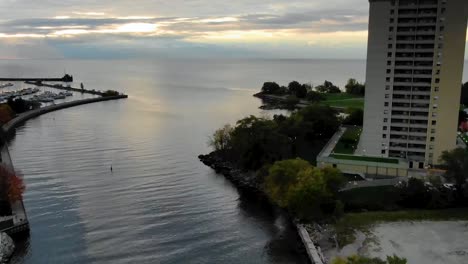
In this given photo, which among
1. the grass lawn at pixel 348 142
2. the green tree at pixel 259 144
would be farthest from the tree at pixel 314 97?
the green tree at pixel 259 144

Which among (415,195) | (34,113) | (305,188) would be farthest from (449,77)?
(34,113)

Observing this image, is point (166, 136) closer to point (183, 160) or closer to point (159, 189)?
point (183, 160)

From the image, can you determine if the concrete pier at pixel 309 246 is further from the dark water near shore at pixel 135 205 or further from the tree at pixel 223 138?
the tree at pixel 223 138

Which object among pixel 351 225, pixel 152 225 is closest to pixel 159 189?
pixel 152 225

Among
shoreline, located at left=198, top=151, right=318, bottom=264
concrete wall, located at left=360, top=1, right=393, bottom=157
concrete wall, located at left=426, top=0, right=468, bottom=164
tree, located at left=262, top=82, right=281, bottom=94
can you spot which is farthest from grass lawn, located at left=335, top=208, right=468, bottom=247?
tree, located at left=262, top=82, right=281, bottom=94

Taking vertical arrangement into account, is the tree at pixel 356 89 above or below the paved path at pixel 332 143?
above

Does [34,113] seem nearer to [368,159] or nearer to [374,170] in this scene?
[368,159]
